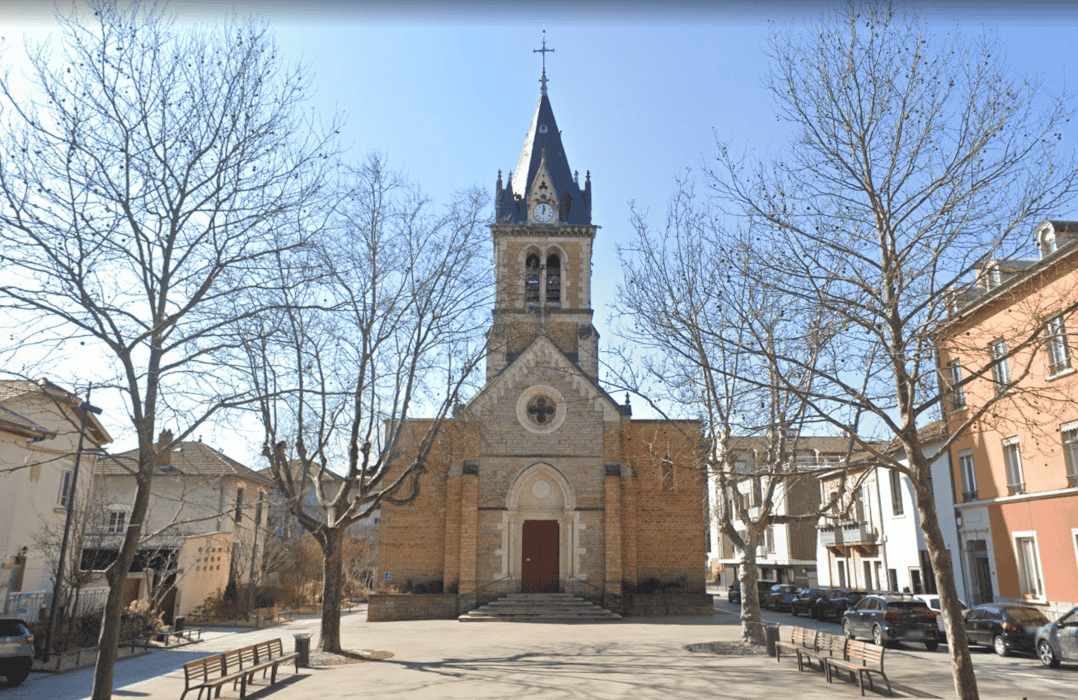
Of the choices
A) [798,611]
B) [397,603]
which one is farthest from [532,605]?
[798,611]

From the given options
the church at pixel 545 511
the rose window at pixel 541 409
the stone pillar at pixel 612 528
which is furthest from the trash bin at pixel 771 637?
the rose window at pixel 541 409

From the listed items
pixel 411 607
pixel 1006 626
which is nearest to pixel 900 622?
pixel 1006 626

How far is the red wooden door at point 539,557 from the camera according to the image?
29094 mm

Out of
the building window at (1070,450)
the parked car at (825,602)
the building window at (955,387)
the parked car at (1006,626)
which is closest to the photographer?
the building window at (955,387)

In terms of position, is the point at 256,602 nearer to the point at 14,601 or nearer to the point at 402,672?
the point at 14,601

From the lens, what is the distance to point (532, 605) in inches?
1070

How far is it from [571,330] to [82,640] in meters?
22.0

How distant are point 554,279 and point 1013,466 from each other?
2038 cm

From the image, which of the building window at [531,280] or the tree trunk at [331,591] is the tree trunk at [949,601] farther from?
the building window at [531,280]

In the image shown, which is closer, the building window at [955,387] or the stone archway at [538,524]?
the building window at [955,387]

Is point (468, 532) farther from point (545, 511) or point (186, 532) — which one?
point (186, 532)

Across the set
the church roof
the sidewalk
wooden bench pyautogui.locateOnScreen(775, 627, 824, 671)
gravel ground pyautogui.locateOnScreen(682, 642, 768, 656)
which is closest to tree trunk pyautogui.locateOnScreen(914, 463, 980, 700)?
the sidewalk

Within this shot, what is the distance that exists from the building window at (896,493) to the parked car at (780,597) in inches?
231

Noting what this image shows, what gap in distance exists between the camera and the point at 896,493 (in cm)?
3027
